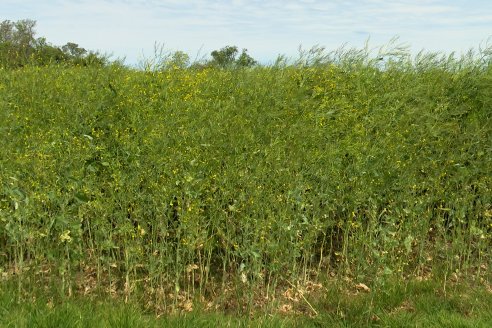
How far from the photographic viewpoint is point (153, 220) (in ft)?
17.2

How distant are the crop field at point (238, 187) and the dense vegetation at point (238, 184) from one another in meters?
0.03

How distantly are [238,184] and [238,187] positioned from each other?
0.05 metres

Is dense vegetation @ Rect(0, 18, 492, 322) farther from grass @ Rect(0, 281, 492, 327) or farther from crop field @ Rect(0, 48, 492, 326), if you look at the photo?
grass @ Rect(0, 281, 492, 327)

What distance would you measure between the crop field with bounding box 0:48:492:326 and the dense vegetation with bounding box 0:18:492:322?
3cm

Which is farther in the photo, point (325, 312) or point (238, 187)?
point (238, 187)

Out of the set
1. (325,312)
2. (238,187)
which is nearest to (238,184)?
(238,187)

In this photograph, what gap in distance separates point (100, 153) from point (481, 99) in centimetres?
495

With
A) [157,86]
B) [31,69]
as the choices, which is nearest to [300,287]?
[157,86]

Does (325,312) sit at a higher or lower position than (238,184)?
lower

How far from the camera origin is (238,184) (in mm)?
5496

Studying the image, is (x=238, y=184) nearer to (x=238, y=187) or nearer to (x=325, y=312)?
(x=238, y=187)

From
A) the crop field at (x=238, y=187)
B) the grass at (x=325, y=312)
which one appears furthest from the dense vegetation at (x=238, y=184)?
the grass at (x=325, y=312)

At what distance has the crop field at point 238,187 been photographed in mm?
5195

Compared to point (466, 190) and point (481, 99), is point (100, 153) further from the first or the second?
point (481, 99)
